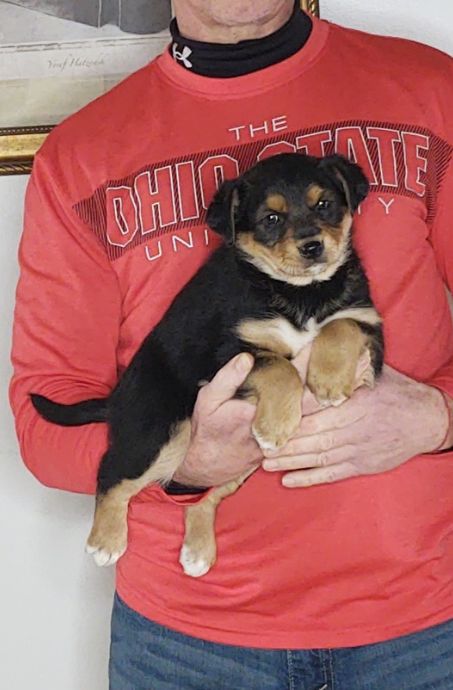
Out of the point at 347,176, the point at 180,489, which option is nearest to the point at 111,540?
the point at 180,489

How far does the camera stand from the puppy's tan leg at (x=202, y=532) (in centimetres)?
141

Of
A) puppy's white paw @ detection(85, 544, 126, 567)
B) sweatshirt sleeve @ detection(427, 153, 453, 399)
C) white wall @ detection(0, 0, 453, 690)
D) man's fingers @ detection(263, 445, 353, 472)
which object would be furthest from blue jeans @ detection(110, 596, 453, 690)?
white wall @ detection(0, 0, 453, 690)

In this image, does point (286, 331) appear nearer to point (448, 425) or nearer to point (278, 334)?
point (278, 334)

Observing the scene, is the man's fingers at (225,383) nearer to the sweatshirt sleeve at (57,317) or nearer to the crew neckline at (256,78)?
the sweatshirt sleeve at (57,317)

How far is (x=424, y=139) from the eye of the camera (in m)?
1.49

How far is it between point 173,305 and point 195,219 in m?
0.13

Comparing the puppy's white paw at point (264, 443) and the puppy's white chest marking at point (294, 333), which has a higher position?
the puppy's white chest marking at point (294, 333)

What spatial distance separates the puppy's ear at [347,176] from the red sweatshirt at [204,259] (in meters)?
0.06

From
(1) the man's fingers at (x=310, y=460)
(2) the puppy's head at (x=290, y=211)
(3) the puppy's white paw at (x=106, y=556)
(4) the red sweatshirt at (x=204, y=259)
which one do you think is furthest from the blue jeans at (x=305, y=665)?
(2) the puppy's head at (x=290, y=211)

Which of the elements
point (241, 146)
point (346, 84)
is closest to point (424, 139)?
point (346, 84)

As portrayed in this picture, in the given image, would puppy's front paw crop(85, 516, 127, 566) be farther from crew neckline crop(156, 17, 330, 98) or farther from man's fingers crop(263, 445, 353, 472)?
crew neckline crop(156, 17, 330, 98)

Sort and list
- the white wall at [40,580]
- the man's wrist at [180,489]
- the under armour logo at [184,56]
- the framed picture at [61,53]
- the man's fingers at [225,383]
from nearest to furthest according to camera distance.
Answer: the man's fingers at [225,383]
the man's wrist at [180,489]
the under armour logo at [184,56]
the framed picture at [61,53]
the white wall at [40,580]

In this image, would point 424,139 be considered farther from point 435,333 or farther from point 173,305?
point 173,305

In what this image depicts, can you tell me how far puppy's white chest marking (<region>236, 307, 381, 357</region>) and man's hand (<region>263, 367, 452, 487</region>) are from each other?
84 millimetres
